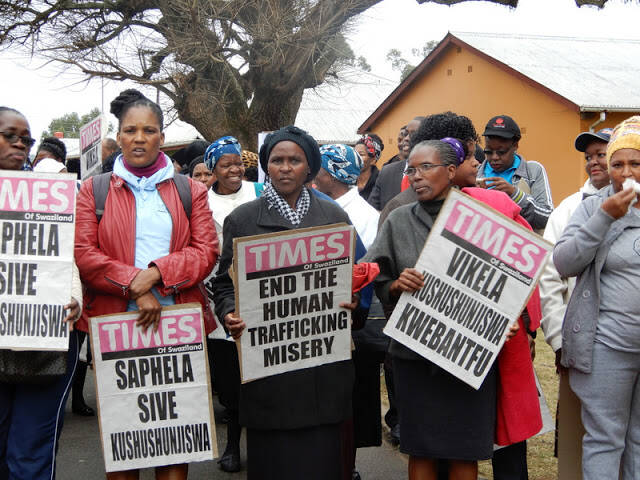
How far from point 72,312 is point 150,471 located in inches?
88.9

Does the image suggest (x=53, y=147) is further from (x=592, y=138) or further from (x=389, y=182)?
(x=592, y=138)

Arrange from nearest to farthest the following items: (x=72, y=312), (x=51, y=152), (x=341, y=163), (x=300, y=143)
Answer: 1. (x=72, y=312)
2. (x=300, y=143)
3. (x=341, y=163)
4. (x=51, y=152)

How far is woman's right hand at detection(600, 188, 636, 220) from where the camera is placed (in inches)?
136

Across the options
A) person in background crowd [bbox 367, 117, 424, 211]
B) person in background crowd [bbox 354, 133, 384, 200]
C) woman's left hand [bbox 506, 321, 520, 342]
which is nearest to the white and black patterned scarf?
woman's left hand [bbox 506, 321, 520, 342]

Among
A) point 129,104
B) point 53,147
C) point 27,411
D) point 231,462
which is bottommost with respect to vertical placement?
point 231,462

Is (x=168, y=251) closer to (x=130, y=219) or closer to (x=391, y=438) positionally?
(x=130, y=219)

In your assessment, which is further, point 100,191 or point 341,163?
point 341,163

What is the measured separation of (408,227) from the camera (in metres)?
3.73

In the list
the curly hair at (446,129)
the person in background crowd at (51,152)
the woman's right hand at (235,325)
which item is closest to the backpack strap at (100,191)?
the woman's right hand at (235,325)

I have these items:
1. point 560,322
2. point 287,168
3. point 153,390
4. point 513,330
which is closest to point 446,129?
point 287,168

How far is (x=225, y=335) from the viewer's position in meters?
4.92

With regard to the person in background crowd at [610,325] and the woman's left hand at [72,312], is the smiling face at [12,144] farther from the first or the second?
the person in background crowd at [610,325]

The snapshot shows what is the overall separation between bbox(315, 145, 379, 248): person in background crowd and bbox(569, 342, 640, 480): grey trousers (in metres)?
1.69

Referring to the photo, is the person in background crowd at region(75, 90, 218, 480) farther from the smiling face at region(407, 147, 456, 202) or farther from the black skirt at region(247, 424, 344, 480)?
the smiling face at region(407, 147, 456, 202)
